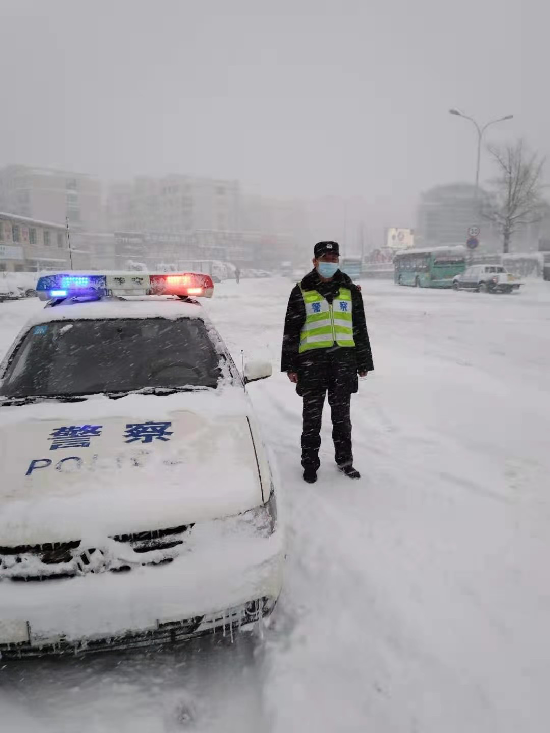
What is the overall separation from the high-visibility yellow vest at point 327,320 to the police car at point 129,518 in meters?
1.08

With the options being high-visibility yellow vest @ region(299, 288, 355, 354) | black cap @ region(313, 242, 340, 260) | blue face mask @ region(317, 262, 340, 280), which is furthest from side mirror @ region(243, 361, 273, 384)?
black cap @ region(313, 242, 340, 260)

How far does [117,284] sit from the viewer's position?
13.4 feet

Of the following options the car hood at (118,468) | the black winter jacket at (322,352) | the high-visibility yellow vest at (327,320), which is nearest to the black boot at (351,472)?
the black winter jacket at (322,352)

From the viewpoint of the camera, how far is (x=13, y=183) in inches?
3378

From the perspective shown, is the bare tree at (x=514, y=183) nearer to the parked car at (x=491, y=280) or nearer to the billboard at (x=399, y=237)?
the parked car at (x=491, y=280)

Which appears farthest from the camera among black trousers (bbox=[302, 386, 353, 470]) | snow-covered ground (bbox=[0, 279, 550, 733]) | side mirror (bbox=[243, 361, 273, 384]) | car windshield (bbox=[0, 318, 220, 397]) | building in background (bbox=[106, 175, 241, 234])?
building in background (bbox=[106, 175, 241, 234])

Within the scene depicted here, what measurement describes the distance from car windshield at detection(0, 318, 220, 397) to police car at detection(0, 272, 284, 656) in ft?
0.21

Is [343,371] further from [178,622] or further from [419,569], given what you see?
[178,622]

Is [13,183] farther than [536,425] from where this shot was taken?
Yes

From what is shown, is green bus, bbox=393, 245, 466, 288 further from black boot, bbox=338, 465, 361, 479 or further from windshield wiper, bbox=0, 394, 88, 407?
windshield wiper, bbox=0, 394, 88, 407

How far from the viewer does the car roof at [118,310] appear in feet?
12.0

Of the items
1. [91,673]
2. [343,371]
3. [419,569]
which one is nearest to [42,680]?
[91,673]

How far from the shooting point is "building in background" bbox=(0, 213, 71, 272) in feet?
133

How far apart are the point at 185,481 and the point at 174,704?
0.93m
